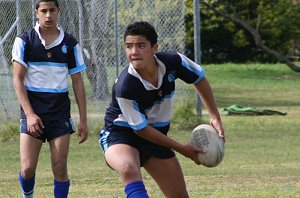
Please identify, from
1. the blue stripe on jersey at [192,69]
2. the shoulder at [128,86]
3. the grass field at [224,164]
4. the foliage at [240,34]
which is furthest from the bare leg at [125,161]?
the foliage at [240,34]

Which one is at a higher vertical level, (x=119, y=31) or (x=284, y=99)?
(x=119, y=31)

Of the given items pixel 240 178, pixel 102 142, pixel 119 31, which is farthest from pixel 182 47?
pixel 102 142

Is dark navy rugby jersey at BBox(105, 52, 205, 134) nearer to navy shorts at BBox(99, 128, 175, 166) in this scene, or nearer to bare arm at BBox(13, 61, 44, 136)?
navy shorts at BBox(99, 128, 175, 166)

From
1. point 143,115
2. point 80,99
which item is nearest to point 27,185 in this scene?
point 80,99

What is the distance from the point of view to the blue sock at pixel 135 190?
257 inches

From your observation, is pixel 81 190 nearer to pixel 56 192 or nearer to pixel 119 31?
pixel 56 192

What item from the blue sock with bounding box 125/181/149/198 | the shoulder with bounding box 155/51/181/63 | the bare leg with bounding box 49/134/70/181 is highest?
the shoulder with bounding box 155/51/181/63

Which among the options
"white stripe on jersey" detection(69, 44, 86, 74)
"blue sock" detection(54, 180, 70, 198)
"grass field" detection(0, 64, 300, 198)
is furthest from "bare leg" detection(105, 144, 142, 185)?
"grass field" detection(0, 64, 300, 198)

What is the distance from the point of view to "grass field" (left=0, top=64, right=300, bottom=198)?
1020cm

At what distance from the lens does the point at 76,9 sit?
16.2m

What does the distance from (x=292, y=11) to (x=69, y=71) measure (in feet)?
Answer: 58.5

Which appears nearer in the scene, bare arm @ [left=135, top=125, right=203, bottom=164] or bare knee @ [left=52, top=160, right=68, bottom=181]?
bare arm @ [left=135, top=125, right=203, bottom=164]

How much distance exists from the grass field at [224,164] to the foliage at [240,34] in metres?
9.35

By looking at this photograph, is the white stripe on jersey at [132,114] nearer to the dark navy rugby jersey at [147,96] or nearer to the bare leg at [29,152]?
the dark navy rugby jersey at [147,96]
